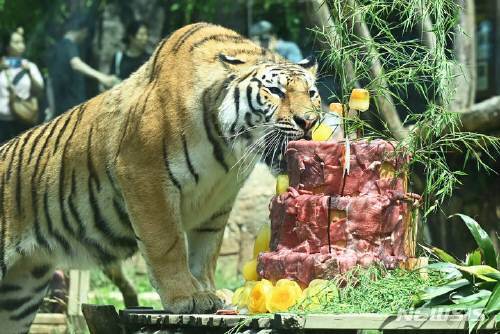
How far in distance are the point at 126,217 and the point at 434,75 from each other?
1903 millimetres

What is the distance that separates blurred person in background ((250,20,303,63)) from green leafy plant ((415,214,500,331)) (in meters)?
6.86

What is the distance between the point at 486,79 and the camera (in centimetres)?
1090

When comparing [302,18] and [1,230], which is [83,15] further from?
[1,230]

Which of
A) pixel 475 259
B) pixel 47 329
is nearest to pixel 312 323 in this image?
pixel 475 259

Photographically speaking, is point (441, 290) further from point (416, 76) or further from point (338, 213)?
point (416, 76)

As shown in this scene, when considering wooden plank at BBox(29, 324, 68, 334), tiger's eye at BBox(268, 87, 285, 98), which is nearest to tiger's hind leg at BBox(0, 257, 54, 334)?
wooden plank at BBox(29, 324, 68, 334)

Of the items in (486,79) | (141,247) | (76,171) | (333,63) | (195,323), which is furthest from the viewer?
(486,79)

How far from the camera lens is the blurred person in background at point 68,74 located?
1227 cm

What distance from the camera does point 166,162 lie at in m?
5.55

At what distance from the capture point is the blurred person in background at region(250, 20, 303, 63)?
11.4m

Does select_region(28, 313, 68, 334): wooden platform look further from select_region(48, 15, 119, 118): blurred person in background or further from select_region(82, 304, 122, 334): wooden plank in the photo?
select_region(48, 15, 119, 118): blurred person in background

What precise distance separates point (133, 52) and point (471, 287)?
789 cm

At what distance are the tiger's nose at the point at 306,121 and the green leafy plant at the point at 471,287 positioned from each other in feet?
3.55

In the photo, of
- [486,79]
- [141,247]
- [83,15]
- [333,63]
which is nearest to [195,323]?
[141,247]
